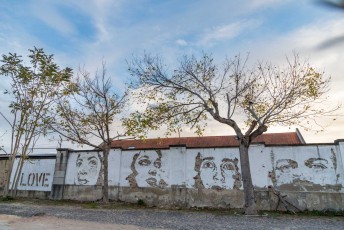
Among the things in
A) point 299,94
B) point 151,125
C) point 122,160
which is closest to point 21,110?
point 122,160

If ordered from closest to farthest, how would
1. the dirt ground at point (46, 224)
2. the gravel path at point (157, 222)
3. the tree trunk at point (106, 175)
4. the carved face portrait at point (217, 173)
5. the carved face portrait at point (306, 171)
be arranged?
the dirt ground at point (46, 224) → the gravel path at point (157, 222) → the carved face portrait at point (306, 171) → the carved face portrait at point (217, 173) → the tree trunk at point (106, 175)

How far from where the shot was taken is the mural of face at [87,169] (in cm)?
1524

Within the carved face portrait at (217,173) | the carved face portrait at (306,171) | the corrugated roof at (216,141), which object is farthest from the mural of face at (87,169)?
the carved face portrait at (306,171)

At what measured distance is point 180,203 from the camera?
13492mm

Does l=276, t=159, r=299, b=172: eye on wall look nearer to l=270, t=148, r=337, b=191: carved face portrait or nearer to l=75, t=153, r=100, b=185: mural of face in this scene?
l=270, t=148, r=337, b=191: carved face portrait

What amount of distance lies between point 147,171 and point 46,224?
6705mm

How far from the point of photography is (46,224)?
27.1 feet

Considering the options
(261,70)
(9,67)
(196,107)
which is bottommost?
(196,107)

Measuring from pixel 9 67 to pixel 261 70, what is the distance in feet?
44.9

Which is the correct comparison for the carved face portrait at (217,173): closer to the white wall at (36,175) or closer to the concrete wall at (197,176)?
the concrete wall at (197,176)

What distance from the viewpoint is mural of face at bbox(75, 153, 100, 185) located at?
50.0 ft

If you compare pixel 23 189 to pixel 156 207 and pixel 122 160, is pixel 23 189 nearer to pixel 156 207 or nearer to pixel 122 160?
pixel 122 160

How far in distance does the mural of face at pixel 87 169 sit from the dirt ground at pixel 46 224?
5870 millimetres

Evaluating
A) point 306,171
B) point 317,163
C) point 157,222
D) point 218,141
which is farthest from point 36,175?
point 317,163
